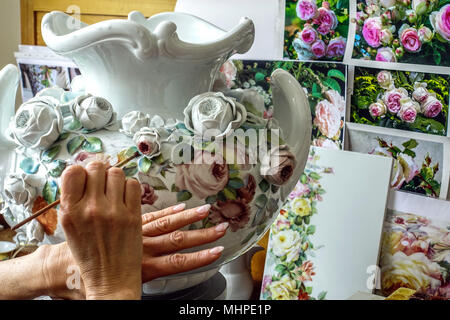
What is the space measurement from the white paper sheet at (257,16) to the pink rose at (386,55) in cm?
18

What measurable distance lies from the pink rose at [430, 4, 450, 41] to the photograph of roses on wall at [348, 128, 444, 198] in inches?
6.7

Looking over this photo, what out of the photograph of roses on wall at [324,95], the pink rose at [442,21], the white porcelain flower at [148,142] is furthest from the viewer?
the photograph of roses on wall at [324,95]

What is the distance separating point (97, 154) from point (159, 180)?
0.07m

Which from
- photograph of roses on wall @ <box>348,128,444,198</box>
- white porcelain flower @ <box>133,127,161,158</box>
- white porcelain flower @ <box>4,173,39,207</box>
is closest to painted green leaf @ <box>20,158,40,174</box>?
white porcelain flower @ <box>4,173,39,207</box>

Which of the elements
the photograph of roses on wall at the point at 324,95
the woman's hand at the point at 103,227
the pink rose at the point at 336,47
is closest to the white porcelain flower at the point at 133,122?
the woman's hand at the point at 103,227

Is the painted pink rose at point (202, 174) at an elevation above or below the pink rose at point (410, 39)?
below

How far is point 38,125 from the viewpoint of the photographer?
502 mm

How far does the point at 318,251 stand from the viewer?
33.2 inches

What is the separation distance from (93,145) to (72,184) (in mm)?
142

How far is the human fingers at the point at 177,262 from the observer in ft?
1.63

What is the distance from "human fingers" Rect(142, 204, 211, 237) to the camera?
1.61 ft

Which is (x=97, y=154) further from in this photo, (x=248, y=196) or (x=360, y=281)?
Answer: (x=360, y=281)

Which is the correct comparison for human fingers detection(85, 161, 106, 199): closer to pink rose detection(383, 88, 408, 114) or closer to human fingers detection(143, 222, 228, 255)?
human fingers detection(143, 222, 228, 255)

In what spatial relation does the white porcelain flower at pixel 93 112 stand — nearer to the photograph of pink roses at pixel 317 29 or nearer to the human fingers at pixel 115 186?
the human fingers at pixel 115 186
